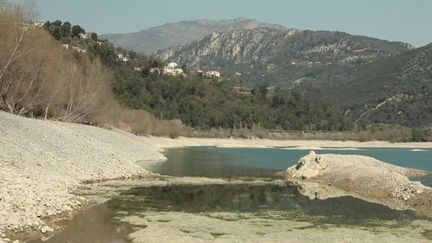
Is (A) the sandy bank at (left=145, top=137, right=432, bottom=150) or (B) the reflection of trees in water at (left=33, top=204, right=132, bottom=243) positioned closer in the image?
(B) the reflection of trees in water at (left=33, top=204, right=132, bottom=243)

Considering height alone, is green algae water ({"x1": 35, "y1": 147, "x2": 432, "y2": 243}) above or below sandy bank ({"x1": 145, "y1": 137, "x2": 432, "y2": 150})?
above

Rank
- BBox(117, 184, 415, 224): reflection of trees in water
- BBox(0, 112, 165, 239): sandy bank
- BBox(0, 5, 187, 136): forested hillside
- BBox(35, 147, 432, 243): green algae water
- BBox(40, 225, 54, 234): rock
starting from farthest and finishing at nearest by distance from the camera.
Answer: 1. BBox(0, 5, 187, 136): forested hillside
2. BBox(117, 184, 415, 224): reflection of trees in water
3. BBox(0, 112, 165, 239): sandy bank
4. BBox(35, 147, 432, 243): green algae water
5. BBox(40, 225, 54, 234): rock

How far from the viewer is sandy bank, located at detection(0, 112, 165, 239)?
25.5 meters

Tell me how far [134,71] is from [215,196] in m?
162

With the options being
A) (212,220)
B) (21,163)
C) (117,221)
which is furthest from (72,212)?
(21,163)

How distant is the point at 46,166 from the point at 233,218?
16644mm

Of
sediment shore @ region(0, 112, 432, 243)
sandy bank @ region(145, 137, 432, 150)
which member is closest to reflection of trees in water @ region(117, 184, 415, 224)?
sediment shore @ region(0, 112, 432, 243)

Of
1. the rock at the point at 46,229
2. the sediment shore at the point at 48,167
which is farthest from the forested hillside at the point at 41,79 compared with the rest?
the rock at the point at 46,229

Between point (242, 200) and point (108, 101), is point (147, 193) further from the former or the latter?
point (108, 101)

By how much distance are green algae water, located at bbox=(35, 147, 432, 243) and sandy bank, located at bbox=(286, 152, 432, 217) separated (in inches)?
86.0

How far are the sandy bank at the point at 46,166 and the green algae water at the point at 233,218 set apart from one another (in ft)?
6.50

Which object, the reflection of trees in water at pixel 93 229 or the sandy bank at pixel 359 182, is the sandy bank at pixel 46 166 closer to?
the reflection of trees in water at pixel 93 229

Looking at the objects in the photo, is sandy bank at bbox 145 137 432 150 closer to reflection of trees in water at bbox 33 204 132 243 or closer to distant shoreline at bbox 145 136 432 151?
distant shoreline at bbox 145 136 432 151

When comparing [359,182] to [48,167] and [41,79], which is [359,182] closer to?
[48,167]
